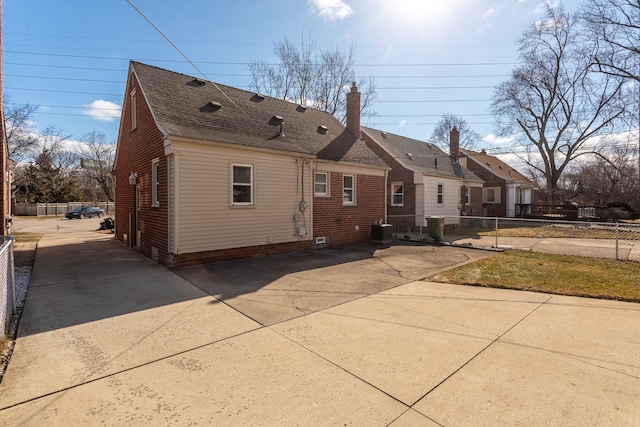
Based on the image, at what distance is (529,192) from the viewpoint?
112ft

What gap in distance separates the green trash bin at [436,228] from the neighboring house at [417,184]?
318cm

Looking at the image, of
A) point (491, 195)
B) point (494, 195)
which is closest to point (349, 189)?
point (494, 195)

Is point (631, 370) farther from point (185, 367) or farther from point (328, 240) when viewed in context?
point (328, 240)

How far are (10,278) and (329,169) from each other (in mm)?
9342

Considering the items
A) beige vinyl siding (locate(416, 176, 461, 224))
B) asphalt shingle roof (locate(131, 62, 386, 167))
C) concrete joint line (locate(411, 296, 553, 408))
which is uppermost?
asphalt shingle roof (locate(131, 62, 386, 167))

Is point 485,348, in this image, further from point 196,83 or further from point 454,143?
point 454,143

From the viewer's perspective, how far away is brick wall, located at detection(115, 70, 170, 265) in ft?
29.6

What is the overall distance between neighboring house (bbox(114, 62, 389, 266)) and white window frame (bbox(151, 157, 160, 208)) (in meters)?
0.03

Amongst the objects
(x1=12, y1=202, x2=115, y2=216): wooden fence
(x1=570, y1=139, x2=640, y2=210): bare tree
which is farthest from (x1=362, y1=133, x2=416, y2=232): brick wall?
(x1=12, y1=202, x2=115, y2=216): wooden fence

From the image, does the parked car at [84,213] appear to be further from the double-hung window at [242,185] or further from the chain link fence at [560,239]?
the chain link fence at [560,239]

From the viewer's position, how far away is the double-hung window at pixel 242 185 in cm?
936

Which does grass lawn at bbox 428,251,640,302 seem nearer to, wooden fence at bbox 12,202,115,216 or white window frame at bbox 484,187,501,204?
white window frame at bbox 484,187,501,204

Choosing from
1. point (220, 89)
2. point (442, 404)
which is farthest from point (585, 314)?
point (220, 89)

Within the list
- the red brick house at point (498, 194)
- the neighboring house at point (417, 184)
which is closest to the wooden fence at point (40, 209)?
the neighboring house at point (417, 184)
